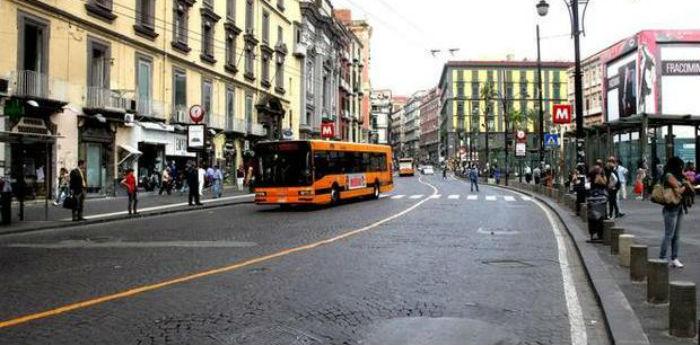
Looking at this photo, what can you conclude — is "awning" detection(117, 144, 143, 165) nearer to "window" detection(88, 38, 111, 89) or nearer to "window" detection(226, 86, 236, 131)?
"window" detection(88, 38, 111, 89)

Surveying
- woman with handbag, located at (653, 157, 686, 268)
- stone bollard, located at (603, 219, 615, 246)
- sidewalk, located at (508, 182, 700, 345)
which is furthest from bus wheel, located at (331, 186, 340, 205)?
woman with handbag, located at (653, 157, 686, 268)

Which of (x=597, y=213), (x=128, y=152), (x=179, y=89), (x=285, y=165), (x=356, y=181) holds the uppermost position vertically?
(x=179, y=89)

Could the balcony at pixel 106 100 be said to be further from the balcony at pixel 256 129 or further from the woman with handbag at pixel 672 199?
the woman with handbag at pixel 672 199

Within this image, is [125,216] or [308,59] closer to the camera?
[125,216]

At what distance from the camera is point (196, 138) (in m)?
26.8

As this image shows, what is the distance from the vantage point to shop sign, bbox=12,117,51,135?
76.8 feet

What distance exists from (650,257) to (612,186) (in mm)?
7119

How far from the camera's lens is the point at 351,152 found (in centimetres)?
2767

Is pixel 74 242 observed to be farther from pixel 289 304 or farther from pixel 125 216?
pixel 289 304

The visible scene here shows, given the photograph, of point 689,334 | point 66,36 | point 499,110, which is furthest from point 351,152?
Answer: point 499,110

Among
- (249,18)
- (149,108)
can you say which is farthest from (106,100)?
(249,18)

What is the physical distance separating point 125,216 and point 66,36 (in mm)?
9697

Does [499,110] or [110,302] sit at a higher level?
[499,110]

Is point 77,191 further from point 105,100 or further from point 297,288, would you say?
point 297,288
